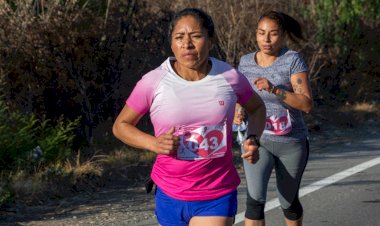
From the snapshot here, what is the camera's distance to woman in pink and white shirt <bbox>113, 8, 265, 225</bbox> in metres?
4.54

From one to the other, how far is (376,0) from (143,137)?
1186cm

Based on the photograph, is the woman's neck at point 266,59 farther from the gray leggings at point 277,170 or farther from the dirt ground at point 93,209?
the dirt ground at point 93,209

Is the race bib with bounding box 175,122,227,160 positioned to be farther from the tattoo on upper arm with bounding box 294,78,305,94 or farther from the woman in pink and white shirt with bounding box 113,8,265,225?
the tattoo on upper arm with bounding box 294,78,305,94

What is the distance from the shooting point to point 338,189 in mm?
8984

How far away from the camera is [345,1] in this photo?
50.8 ft

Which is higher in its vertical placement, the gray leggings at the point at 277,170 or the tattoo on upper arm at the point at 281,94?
the tattoo on upper arm at the point at 281,94

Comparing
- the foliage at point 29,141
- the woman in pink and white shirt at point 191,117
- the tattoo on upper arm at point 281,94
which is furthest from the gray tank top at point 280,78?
the foliage at point 29,141

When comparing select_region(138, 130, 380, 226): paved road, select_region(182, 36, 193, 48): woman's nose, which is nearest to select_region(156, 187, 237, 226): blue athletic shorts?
select_region(182, 36, 193, 48): woman's nose

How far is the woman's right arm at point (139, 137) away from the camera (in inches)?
171

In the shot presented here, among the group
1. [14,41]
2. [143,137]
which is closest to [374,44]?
[14,41]

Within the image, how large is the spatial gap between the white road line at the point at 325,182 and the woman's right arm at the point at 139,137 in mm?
3092

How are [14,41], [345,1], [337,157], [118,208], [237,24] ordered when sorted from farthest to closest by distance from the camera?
[345,1]
[237,24]
[337,157]
[14,41]
[118,208]

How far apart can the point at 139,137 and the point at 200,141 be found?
0.29 meters

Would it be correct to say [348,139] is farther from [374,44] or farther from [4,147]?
[4,147]
